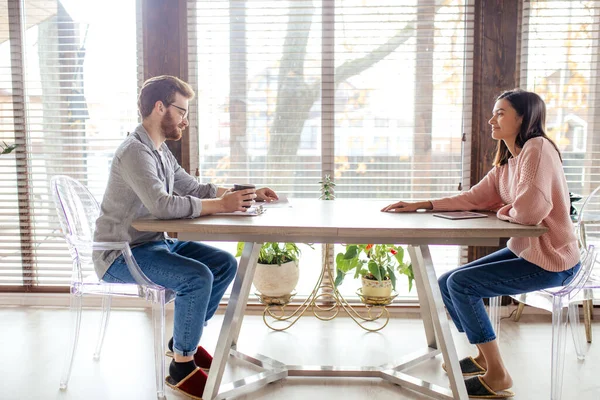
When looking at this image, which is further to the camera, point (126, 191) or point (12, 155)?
point (12, 155)

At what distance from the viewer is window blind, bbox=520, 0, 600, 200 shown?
3354mm

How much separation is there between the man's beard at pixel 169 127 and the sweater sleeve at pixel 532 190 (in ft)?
4.67

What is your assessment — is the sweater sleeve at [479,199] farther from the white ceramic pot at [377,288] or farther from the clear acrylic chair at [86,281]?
the clear acrylic chair at [86,281]

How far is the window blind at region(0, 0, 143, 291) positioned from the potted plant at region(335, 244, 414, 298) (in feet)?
5.21

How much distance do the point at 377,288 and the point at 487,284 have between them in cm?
87

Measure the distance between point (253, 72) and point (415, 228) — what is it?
1804mm

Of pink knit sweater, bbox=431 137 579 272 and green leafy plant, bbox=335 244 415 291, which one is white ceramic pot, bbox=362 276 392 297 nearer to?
green leafy plant, bbox=335 244 415 291

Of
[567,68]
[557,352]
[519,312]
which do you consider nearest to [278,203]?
[557,352]

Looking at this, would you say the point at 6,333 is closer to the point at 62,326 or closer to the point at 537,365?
the point at 62,326

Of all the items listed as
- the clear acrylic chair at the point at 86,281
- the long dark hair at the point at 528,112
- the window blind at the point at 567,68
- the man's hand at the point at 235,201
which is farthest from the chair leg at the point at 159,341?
the window blind at the point at 567,68

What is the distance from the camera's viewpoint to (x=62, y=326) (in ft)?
10.7

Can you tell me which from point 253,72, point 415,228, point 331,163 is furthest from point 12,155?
point 415,228

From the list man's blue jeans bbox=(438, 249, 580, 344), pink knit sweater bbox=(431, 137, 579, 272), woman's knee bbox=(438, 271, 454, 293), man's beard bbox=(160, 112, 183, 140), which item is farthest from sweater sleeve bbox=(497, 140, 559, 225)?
man's beard bbox=(160, 112, 183, 140)

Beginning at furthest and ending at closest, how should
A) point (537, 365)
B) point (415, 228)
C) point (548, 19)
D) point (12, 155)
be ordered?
1. point (12, 155)
2. point (548, 19)
3. point (537, 365)
4. point (415, 228)
